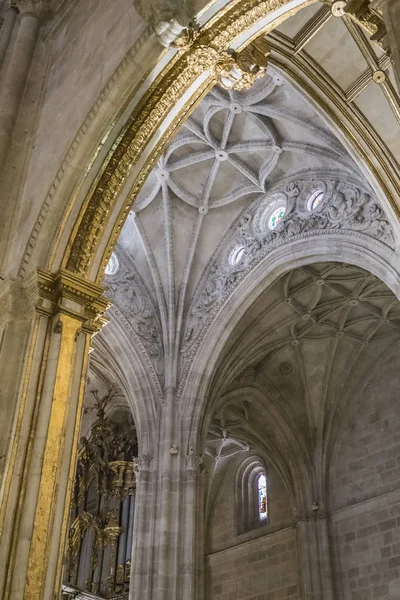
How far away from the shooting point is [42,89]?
8570 millimetres

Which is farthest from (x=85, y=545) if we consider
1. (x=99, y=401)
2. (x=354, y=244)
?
(x=354, y=244)

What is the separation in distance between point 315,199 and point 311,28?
4.12 metres

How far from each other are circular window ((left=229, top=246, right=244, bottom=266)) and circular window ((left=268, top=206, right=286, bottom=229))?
85 centimetres

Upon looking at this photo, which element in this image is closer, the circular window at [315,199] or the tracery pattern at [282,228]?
the tracery pattern at [282,228]

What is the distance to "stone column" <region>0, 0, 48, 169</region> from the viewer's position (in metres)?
7.99

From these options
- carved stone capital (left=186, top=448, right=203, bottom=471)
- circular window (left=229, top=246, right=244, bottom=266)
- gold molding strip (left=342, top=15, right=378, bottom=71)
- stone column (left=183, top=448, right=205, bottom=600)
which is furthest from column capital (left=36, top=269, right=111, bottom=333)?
circular window (left=229, top=246, right=244, bottom=266)

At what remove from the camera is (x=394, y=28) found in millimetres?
3461

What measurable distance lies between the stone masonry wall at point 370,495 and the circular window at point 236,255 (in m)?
4.82

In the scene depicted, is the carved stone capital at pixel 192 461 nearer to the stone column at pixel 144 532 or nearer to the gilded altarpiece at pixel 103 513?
the stone column at pixel 144 532

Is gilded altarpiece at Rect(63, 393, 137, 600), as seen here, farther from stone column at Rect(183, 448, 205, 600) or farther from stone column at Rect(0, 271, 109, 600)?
stone column at Rect(0, 271, 109, 600)

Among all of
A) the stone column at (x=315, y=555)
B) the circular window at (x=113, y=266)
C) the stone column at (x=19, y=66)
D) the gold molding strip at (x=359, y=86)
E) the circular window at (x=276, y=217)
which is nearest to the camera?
the stone column at (x=19, y=66)

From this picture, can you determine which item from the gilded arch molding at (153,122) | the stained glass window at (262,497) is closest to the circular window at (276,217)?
the gilded arch molding at (153,122)

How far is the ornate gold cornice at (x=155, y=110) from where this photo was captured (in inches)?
262

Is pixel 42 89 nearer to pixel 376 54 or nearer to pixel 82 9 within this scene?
pixel 82 9
